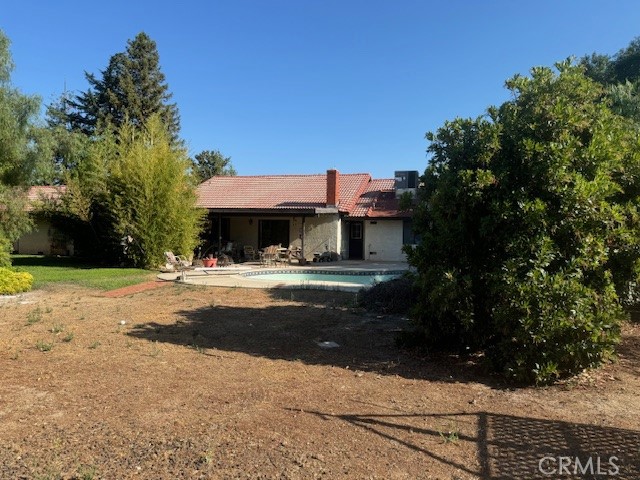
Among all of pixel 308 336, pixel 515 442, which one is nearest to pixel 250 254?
pixel 308 336

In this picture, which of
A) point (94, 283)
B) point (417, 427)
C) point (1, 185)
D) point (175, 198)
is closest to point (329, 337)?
point (417, 427)

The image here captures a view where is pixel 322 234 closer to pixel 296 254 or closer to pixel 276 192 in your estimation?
pixel 296 254

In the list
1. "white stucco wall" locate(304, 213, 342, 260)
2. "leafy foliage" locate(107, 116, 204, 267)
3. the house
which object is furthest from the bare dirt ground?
"white stucco wall" locate(304, 213, 342, 260)

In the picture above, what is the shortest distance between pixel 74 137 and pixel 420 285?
23.4m

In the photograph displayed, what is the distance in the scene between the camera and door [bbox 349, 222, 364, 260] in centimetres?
2550

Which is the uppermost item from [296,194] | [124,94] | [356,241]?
[124,94]

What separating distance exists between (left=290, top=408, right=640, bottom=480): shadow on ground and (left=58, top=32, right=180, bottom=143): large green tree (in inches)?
1646

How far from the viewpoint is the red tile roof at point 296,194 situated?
2462 centimetres

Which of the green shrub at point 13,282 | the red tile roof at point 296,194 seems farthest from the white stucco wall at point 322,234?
the green shrub at point 13,282

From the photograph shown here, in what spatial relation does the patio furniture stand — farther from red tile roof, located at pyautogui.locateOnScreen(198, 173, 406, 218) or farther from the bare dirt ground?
the bare dirt ground

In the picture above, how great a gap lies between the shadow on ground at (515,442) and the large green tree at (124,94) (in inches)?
1646

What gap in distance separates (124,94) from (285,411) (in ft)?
145

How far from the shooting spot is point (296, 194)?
1028 inches

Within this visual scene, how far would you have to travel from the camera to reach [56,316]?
29.6 feet
